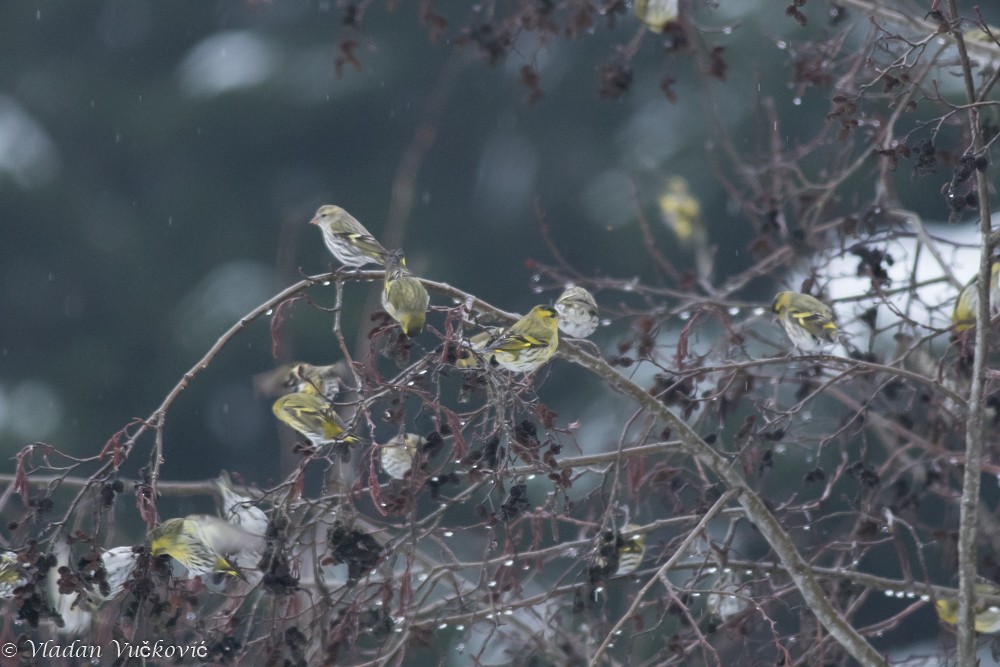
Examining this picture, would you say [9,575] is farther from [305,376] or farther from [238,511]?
[305,376]

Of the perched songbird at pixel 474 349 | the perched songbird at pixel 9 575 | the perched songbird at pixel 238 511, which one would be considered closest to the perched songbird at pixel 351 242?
the perched songbird at pixel 474 349

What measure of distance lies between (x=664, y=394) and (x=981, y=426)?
67 cm

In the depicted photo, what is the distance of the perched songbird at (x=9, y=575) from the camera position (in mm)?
2256

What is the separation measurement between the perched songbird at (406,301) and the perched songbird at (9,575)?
2.80 feet

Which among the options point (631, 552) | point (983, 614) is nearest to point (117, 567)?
point (631, 552)

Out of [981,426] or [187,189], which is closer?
[981,426]

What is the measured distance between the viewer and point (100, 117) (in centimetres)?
802

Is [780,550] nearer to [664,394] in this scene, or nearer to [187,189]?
[664,394]

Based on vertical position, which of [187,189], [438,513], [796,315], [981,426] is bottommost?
[438,513]

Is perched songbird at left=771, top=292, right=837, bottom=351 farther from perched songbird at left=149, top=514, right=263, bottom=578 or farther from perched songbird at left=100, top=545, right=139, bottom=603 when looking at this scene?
perched songbird at left=100, top=545, right=139, bottom=603

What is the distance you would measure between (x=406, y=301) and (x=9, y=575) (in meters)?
0.98

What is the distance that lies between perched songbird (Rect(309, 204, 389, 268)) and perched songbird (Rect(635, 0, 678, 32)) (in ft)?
3.23

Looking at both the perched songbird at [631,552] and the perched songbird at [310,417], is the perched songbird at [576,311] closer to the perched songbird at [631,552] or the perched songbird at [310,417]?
the perched songbird at [631,552]

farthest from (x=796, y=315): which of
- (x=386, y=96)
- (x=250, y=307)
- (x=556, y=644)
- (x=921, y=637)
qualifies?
(x=386, y=96)
